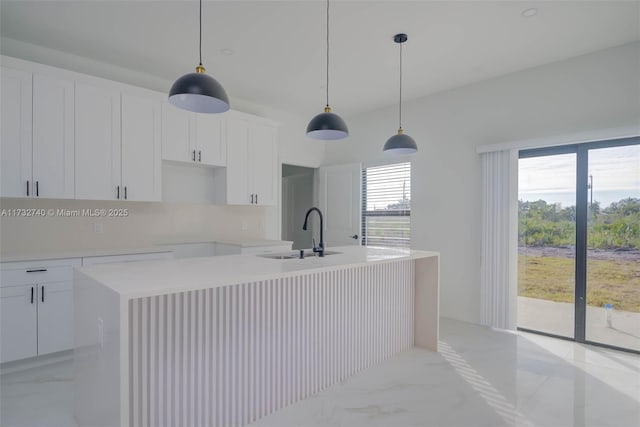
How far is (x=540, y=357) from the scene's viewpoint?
122 inches

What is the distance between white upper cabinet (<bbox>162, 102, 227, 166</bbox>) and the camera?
149 inches

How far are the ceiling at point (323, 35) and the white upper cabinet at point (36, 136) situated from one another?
49cm

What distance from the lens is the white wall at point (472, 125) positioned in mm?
3219

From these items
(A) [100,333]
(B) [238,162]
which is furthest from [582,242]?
(A) [100,333]

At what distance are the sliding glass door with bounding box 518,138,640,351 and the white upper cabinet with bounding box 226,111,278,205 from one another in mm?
3079

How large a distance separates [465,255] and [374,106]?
2433 millimetres

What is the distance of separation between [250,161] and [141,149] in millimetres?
1333

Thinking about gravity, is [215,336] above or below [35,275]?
below

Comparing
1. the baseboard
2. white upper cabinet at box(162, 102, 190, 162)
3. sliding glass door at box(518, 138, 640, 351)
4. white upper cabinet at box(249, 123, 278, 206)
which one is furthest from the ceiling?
the baseboard

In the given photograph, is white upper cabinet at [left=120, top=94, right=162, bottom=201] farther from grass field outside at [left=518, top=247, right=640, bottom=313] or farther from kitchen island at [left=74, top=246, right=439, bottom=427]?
grass field outside at [left=518, top=247, right=640, bottom=313]

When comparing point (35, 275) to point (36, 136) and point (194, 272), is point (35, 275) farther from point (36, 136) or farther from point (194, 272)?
point (194, 272)

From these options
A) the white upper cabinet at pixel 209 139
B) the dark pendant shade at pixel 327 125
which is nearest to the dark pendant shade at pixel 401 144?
the dark pendant shade at pixel 327 125

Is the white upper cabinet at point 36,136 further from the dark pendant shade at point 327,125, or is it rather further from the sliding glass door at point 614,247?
the sliding glass door at point 614,247

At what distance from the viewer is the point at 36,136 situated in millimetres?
2992
